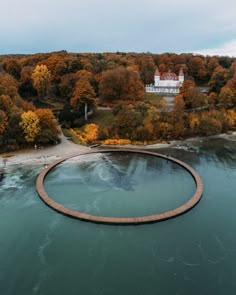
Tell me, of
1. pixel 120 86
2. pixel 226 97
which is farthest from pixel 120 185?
pixel 226 97

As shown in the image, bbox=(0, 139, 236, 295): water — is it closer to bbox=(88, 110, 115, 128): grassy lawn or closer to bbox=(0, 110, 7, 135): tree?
bbox=(0, 110, 7, 135): tree

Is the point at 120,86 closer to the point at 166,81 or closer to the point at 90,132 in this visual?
the point at 90,132

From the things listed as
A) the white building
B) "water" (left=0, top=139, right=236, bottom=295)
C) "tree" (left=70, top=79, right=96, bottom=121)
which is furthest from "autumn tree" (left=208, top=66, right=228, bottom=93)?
"water" (left=0, top=139, right=236, bottom=295)

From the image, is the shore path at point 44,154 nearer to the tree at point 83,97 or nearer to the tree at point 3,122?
the tree at point 3,122

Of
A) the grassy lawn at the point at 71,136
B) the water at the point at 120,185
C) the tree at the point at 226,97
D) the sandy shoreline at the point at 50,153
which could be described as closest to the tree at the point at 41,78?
the grassy lawn at the point at 71,136

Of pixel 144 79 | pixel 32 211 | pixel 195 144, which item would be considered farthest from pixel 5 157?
pixel 144 79

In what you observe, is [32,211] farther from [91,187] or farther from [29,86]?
[29,86]
